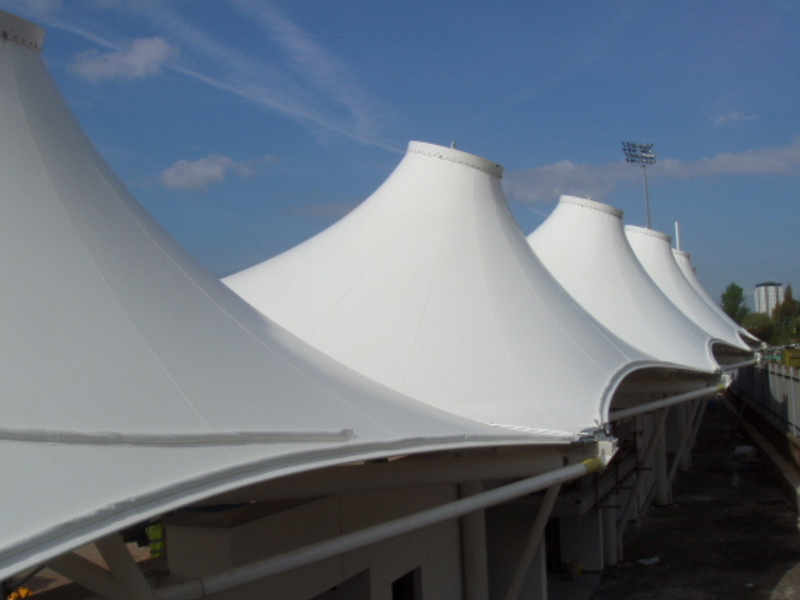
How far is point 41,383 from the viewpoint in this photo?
3744 millimetres

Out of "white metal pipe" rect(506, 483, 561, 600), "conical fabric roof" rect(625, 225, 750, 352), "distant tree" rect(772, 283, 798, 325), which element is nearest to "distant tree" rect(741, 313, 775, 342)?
"distant tree" rect(772, 283, 798, 325)

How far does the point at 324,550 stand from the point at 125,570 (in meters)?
1.01

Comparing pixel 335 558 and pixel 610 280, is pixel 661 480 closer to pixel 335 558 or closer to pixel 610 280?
pixel 610 280

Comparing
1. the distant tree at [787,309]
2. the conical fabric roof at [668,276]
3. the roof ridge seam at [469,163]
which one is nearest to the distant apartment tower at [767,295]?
the distant tree at [787,309]

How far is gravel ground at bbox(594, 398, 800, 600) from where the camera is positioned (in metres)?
12.4

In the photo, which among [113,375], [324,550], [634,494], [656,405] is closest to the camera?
[113,375]

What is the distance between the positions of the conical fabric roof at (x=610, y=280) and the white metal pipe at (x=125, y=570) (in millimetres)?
11832

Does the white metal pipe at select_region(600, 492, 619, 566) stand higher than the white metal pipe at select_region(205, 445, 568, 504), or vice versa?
the white metal pipe at select_region(205, 445, 568, 504)

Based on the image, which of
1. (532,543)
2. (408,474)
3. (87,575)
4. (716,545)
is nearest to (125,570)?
(87,575)

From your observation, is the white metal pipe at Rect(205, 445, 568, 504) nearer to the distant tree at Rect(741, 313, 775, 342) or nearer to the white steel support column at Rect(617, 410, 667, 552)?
the white steel support column at Rect(617, 410, 667, 552)

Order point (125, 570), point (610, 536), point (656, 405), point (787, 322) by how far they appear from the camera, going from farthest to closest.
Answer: point (787, 322), point (610, 536), point (656, 405), point (125, 570)

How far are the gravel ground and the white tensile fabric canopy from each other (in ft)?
26.9

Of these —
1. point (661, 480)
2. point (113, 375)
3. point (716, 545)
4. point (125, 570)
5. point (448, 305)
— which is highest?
point (448, 305)

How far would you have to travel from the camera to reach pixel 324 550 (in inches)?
170
